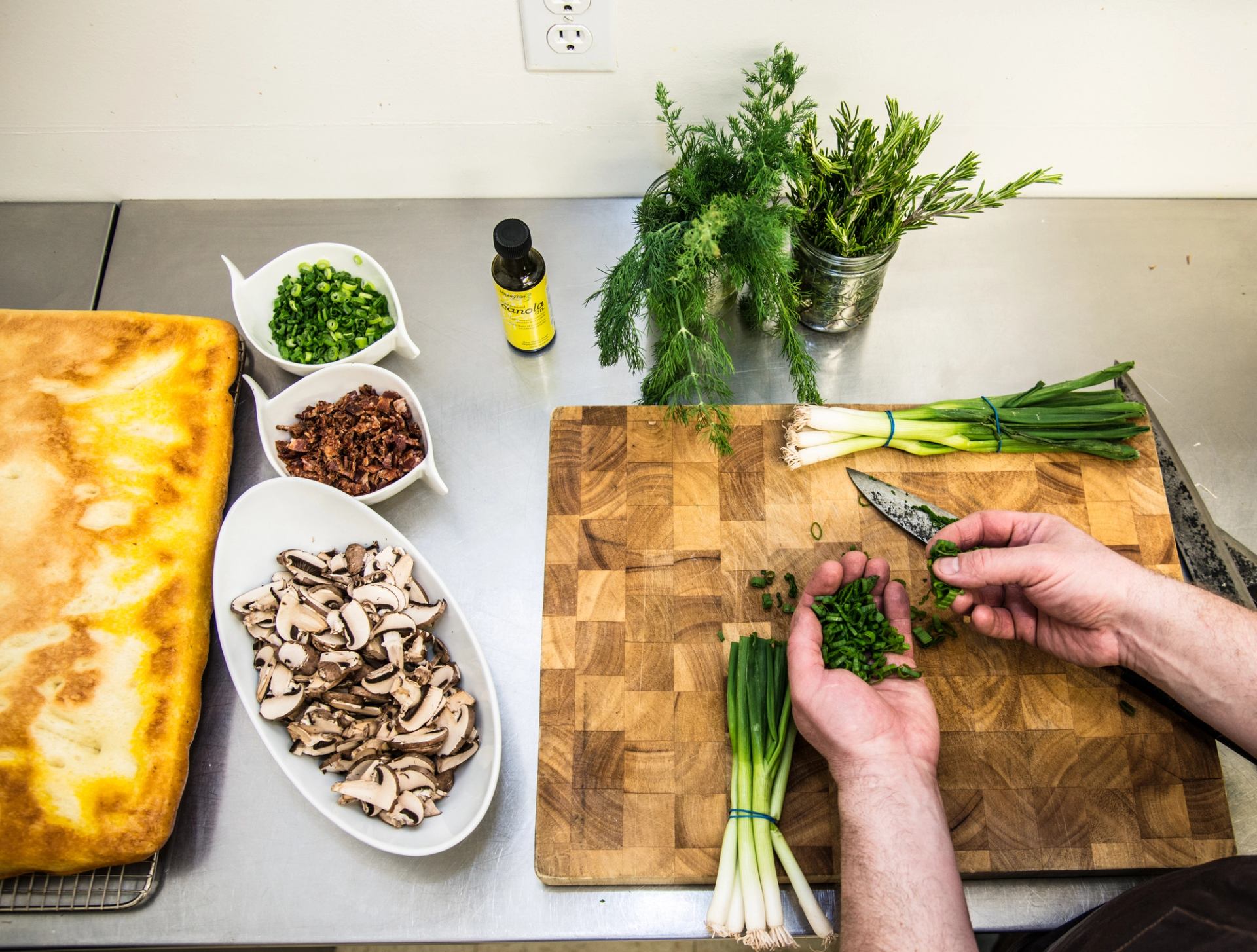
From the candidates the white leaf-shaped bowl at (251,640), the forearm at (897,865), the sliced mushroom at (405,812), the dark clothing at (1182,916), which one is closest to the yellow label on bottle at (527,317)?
the white leaf-shaped bowl at (251,640)

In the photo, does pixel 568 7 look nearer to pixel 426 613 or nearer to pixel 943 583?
pixel 426 613

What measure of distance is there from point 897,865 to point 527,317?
3.96 ft

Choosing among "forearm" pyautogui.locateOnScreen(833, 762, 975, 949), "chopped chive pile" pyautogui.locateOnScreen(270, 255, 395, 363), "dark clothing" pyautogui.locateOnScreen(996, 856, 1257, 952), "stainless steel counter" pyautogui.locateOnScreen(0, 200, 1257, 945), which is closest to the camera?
"dark clothing" pyautogui.locateOnScreen(996, 856, 1257, 952)

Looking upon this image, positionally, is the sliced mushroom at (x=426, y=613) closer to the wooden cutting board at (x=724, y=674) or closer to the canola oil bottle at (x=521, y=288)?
the wooden cutting board at (x=724, y=674)

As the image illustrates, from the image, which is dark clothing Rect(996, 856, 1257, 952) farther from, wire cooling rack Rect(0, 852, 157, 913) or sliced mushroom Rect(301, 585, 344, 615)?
wire cooling rack Rect(0, 852, 157, 913)

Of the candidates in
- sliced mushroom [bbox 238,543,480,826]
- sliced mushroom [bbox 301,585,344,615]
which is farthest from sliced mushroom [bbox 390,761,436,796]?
sliced mushroom [bbox 301,585,344,615]

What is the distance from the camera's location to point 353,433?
1.52m

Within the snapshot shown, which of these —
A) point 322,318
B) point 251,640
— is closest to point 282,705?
point 251,640

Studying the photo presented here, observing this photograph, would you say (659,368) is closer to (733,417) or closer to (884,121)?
(733,417)

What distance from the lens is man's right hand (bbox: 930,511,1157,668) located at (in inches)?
52.8

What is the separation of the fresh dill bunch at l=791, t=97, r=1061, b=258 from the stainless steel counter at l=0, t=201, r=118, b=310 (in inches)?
63.9

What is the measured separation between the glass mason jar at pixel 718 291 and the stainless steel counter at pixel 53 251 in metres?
1.33

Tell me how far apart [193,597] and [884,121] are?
5.46 feet

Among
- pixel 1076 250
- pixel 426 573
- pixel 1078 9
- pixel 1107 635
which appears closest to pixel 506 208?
pixel 426 573
